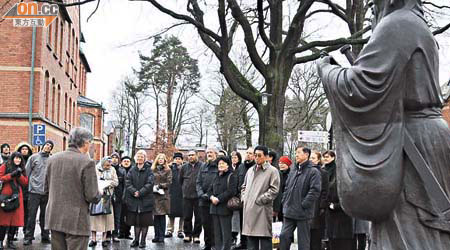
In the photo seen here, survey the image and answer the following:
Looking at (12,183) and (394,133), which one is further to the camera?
(12,183)

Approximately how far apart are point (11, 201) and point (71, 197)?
182 inches

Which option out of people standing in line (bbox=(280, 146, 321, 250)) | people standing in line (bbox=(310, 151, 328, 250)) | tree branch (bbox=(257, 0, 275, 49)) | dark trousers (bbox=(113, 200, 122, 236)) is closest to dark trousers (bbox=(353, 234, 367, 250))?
people standing in line (bbox=(310, 151, 328, 250))

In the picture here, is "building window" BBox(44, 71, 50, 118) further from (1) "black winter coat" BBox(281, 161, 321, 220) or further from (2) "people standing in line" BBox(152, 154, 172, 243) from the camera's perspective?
(1) "black winter coat" BBox(281, 161, 321, 220)

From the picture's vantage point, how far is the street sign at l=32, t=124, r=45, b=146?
20.2 m

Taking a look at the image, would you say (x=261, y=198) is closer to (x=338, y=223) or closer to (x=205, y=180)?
(x=338, y=223)

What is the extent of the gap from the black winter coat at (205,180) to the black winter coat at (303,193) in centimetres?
262

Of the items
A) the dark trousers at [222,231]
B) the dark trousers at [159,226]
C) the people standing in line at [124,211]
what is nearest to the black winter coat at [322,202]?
the dark trousers at [222,231]

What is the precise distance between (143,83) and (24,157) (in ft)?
145

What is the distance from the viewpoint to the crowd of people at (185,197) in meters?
6.85

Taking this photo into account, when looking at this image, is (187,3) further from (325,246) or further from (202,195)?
(325,246)

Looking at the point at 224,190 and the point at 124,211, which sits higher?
the point at 224,190

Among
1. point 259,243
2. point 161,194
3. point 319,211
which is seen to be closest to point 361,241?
point 319,211

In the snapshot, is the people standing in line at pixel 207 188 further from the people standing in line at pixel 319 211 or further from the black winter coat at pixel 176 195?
the people standing in line at pixel 319 211

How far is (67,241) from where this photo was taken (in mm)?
6707
